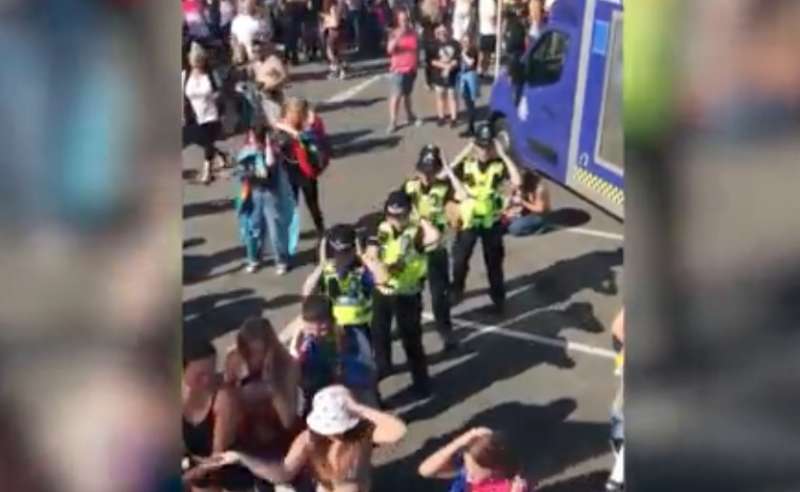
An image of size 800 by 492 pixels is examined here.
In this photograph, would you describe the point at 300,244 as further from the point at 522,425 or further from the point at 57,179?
the point at 57,179

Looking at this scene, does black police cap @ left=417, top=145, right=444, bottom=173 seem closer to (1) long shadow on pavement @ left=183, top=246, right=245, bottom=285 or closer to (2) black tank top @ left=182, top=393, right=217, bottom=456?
(1) long shadow on pavement @ left=183, top=246, right=245, bottom=285

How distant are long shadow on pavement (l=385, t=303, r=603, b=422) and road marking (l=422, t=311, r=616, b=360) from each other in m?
0.04

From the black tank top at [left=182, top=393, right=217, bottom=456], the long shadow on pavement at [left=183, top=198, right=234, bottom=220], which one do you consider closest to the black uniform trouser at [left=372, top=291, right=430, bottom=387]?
the black tank top at [left=182, top=393, right=217, bottom=456]

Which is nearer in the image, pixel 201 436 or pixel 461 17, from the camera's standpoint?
pixel 201 436

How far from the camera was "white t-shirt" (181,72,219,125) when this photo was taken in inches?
369

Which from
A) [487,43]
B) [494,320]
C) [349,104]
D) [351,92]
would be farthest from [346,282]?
[351,92]

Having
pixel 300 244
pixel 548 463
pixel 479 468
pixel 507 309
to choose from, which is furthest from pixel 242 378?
pixel 300 244

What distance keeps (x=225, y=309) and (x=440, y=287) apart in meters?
1.37

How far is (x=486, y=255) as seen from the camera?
7.38m

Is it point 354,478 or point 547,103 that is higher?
point 547,103

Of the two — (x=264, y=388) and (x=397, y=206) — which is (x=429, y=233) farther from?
(x=264, y=388)

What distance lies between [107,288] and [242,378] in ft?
11.2

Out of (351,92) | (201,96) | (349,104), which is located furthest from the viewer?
(351,92)

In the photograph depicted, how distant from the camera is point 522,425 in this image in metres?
6.21
